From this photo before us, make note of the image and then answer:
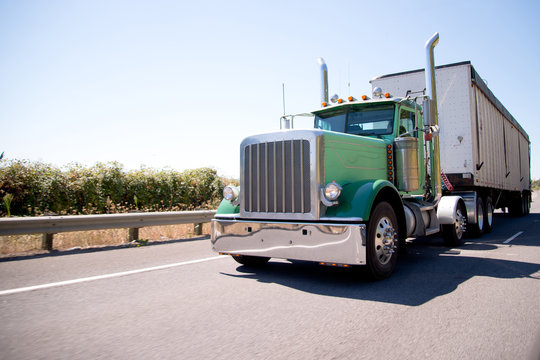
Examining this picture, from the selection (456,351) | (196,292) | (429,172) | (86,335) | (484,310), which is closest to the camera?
(456,351)

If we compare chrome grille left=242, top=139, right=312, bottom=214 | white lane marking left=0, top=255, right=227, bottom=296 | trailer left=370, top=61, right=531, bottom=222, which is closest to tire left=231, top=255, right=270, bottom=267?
white lane marking left=0, top=255, right=227, bottom=296

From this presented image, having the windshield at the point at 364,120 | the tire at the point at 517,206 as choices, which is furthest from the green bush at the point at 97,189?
the tire at the point at 517,206

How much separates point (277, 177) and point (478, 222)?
22.5ft

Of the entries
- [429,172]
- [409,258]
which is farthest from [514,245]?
[409,258]

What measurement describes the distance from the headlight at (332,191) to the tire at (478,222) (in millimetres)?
6234

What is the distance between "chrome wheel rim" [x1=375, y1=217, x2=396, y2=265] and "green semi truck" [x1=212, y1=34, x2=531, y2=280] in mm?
13

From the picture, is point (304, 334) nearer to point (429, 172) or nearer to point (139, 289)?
point (139, 289)

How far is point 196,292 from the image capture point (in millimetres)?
4195

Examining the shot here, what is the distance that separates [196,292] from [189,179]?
439 inches

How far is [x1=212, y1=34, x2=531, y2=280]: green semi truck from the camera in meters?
4.52

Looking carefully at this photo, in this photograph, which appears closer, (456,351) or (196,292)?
(456,351)

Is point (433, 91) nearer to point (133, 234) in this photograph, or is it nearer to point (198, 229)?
point (198, 229)

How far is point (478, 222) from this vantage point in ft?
31.2

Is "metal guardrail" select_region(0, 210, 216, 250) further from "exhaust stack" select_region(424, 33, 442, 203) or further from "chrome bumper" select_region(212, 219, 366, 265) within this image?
"exhaust stack" select_region(424, 33, 442, 203)
